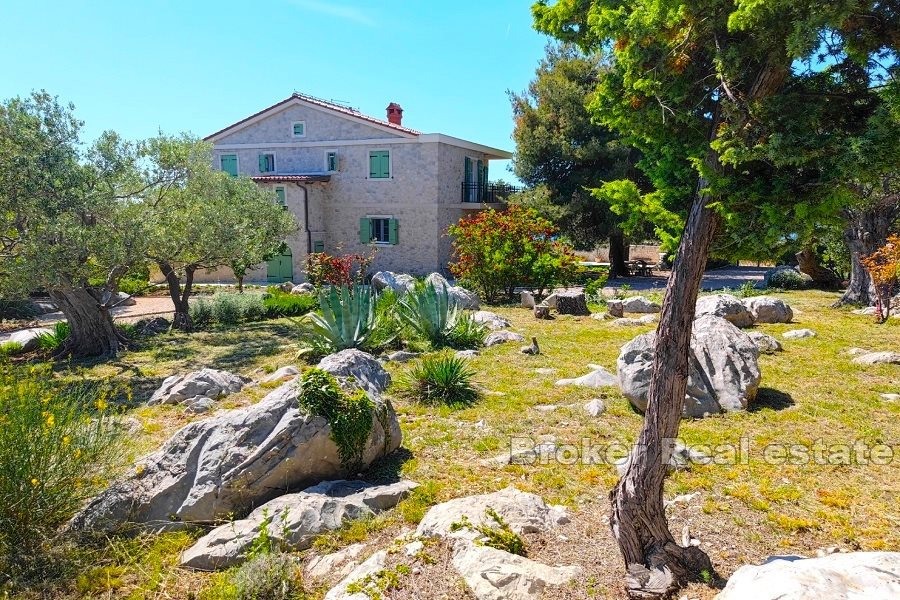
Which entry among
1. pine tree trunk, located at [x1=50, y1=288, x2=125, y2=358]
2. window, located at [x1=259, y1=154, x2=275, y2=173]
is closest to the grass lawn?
pine tree trunk, located at [x1=50, y1=288, x2=125, y2=358]

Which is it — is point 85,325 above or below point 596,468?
above

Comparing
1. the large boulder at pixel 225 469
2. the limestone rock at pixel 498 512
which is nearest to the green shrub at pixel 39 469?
the large boulder at pixel 225 469

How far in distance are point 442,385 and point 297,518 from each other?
11.5 feet

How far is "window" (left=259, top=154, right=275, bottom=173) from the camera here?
27172mm

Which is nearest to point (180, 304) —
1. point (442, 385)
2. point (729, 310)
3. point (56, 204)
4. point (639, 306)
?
point (56, 204)

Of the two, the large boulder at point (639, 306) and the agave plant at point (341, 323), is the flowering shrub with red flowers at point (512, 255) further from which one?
the agave plant at point (341, 323)

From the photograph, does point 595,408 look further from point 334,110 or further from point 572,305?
point 334,110

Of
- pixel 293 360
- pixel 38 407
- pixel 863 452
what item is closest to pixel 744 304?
pixel 863 452

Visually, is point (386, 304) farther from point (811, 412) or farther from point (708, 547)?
point (708, 547)

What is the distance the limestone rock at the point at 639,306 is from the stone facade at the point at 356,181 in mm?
11427

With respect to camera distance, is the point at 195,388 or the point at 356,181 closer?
the point at 195,388

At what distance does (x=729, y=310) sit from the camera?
12125 mm

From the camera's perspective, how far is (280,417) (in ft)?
16.8

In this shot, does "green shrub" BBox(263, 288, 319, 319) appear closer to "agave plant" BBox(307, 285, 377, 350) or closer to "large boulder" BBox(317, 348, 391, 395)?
"agave plant" BBox(307, 285, 377, 350)
